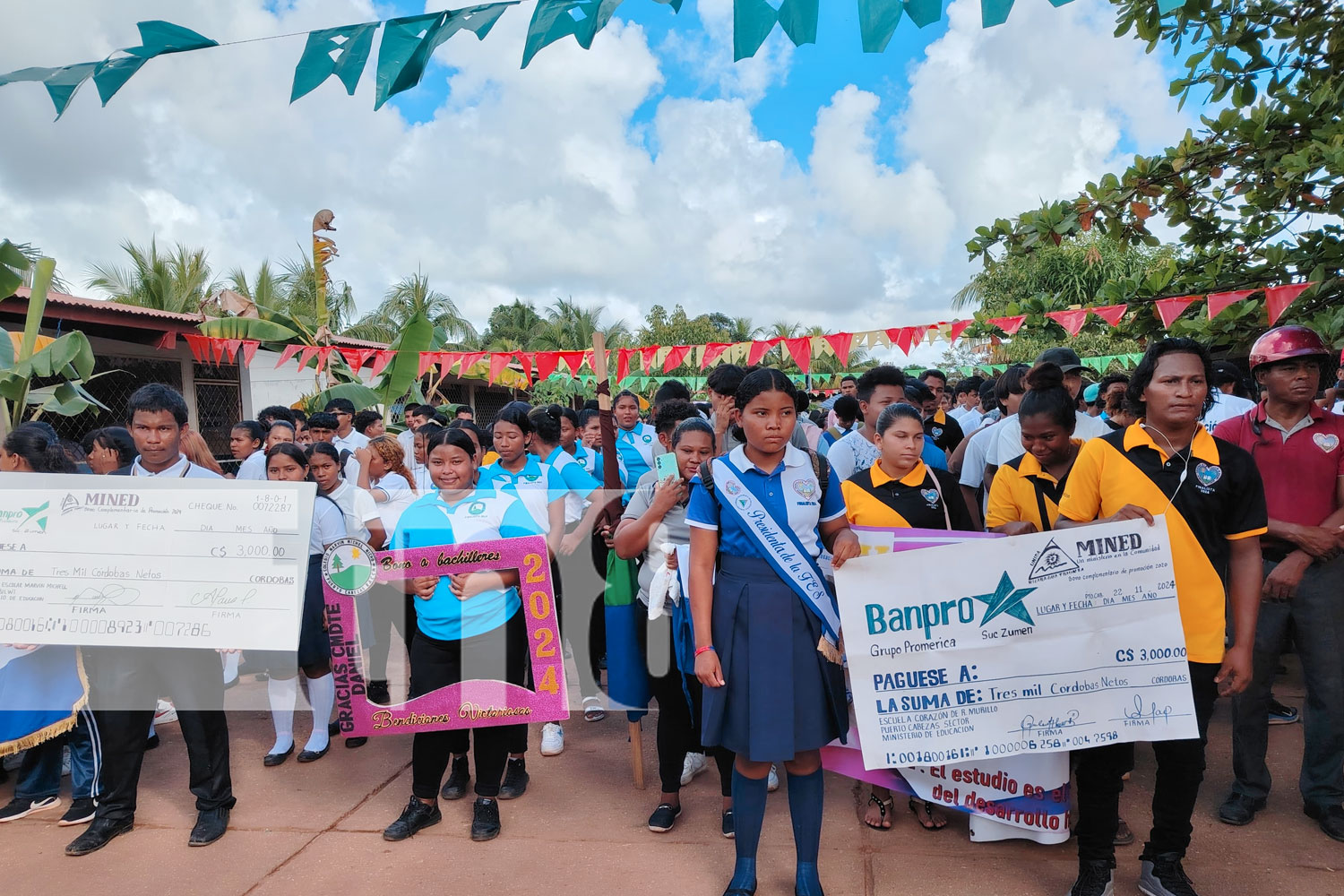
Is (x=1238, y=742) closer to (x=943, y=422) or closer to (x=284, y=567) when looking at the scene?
(x=943, y=422)

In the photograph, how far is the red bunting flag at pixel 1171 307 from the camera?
183 inches

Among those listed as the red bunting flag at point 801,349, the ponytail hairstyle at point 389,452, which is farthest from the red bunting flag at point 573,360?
the ponytail hairstyle at point 389,452

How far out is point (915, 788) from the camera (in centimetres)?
313

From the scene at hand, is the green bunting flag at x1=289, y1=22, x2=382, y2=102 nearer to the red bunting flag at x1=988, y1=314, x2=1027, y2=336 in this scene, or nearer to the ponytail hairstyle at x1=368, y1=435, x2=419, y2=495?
the ponytail hairstyle at x1=368, y1=435, x2=419, y2=495

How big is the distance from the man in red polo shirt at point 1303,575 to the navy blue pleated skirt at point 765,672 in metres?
1.90

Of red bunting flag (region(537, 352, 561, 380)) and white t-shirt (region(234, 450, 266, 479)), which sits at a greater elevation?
red bunting flag (region(537, 352, 561, 380))

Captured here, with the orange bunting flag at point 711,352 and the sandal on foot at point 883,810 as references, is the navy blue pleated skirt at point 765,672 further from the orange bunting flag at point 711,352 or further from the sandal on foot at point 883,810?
the orange bunting flag at point 711,352

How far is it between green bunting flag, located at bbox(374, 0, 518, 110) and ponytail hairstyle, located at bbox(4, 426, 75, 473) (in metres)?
2.13

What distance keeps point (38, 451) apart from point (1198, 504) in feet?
15.2

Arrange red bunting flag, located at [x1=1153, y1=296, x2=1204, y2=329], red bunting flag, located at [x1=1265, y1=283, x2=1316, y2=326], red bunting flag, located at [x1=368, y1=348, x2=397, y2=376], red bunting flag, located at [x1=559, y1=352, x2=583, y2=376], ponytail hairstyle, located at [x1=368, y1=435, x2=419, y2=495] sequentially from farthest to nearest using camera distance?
red bunting flag, located at [x1=559, y1=352, x2=583, y2=376] → red bunting flag, located at [x1=368, y1=348, x2=397, y2=376] → ponytail hairstyle, located at [x1=368, y1=435, x2=419, y2=495] → red bunting flag, located at [x1=1153, y1=296, x2=1204, y2=329] → red bunting flag, located at [x1=1265, y1=283, x2=1316, y2=326]

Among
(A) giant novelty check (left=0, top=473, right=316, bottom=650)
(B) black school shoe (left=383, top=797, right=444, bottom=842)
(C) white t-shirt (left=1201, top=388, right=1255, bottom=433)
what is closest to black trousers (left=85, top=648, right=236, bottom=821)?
(A) giant novelty check (left=0, top=473, right=316, bottom=650)

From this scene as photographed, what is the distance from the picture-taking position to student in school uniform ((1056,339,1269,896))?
2.59 meters

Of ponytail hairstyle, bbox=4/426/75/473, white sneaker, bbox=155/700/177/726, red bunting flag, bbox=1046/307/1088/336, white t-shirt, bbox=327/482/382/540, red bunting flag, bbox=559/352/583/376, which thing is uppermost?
red bunting flag, bbox=559/352/583/376

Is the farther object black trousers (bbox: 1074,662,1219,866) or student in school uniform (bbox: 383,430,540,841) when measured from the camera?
student in school uniform (bbox: 383,430,540,841)
